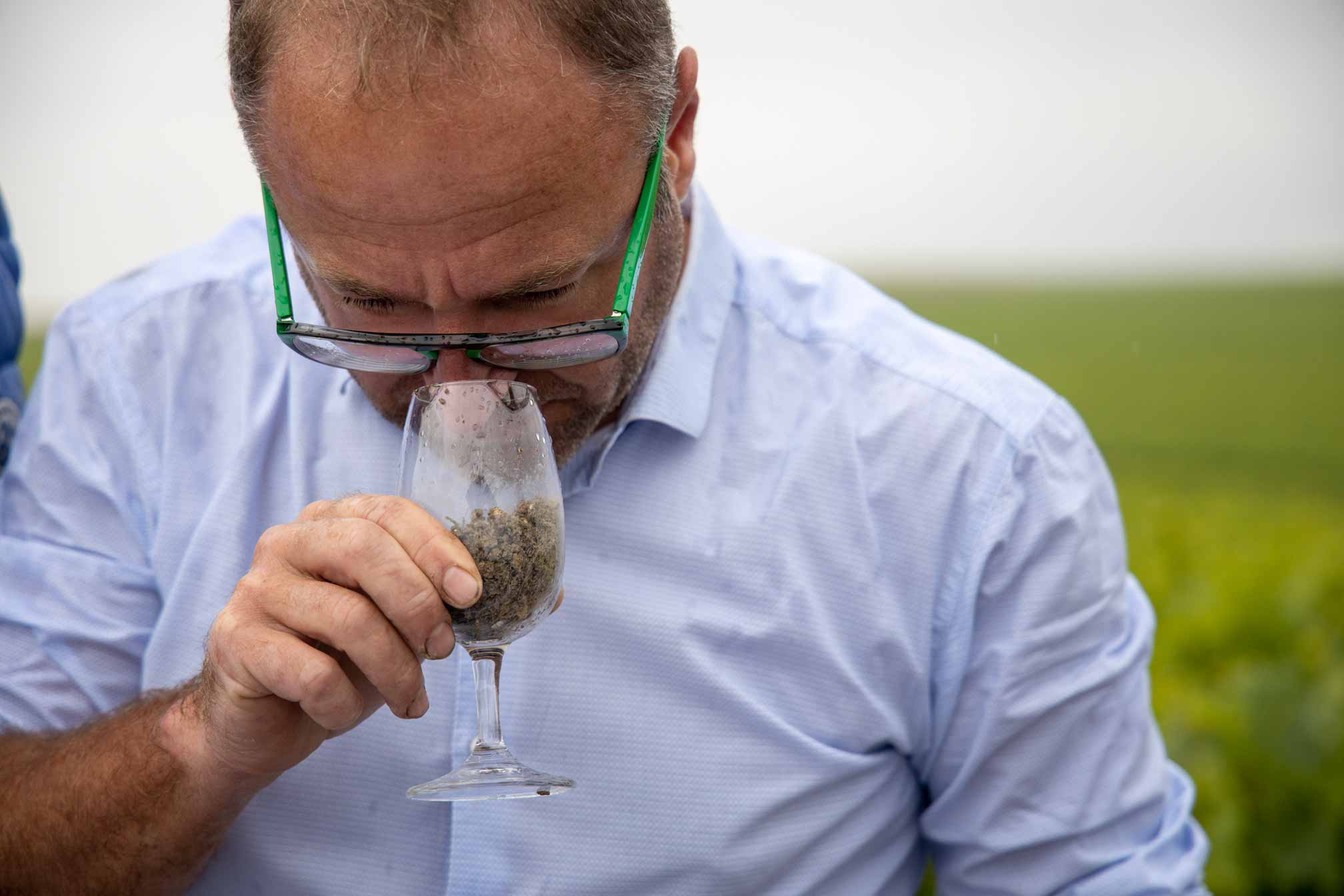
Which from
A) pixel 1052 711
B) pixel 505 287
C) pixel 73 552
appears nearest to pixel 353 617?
pixel 505 287

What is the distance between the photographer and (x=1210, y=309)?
19.4 metres

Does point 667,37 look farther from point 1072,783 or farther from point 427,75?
point 1072,783

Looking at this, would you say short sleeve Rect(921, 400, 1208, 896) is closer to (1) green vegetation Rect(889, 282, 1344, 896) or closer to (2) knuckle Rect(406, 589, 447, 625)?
(1) green vegetation Rect(889, 282, 1344, 896)

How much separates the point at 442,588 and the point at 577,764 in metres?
0.71

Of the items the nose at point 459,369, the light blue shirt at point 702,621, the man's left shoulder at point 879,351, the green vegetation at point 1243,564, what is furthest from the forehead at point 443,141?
the green vegetation at point 1243,564

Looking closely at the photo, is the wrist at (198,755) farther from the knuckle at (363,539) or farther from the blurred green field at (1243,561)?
the blurred green field at (1243,561)

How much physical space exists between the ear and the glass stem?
834 millimetres

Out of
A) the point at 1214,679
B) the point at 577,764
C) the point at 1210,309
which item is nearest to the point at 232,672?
the point at 577,764

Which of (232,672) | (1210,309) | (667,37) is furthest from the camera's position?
(1210,309)

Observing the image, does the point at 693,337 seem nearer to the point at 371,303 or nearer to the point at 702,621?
the point at 702,621

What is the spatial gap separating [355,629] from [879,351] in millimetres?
1182

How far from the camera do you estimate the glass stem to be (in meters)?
1.62

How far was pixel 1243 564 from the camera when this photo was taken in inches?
193

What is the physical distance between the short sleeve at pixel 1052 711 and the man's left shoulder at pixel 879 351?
8 centimetres
